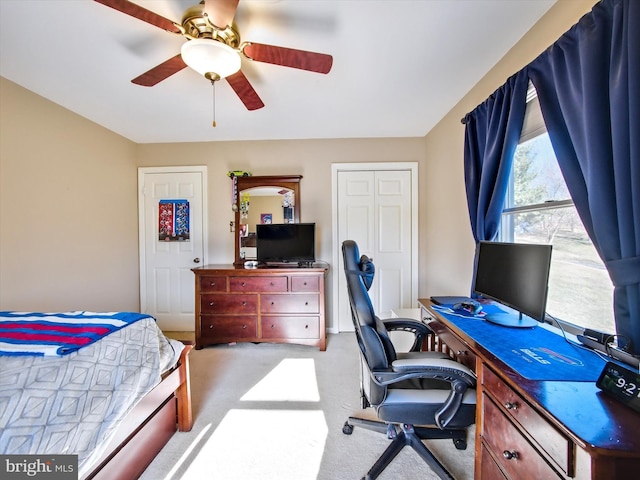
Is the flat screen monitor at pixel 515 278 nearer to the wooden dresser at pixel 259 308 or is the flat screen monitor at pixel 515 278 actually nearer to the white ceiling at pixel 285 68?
the white ceiling at pixel 285 68

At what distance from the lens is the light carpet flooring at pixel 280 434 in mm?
1361

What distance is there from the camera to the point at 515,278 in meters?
1.32

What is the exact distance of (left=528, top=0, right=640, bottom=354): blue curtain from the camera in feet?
2.91

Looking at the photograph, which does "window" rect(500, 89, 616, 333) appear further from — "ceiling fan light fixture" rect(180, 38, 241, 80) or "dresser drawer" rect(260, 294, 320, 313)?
"dresser drawer" rect(260, 294, 320, 313)

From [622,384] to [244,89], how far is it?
7.38 feet

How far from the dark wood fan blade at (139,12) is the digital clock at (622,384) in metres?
2.22

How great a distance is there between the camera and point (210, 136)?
3041 mm

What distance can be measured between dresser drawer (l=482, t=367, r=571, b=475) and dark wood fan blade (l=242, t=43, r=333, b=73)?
169 centimetres

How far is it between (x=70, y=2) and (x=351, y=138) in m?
2.51

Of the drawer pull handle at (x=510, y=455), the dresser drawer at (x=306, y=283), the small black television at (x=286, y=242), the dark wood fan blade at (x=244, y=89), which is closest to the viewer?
the drawer pull handle at (x=510, y=455)

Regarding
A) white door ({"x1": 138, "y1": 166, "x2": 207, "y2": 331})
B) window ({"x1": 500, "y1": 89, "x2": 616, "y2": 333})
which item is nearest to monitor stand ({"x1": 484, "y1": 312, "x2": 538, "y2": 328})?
window ({"x1": 500, "y1": 89, "x2": 616, "y2": 333})

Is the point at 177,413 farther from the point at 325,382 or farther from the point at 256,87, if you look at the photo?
the point at 256,87

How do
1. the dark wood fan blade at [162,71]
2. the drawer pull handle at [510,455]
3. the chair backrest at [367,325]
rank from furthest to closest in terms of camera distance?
the dark wood fan blade at [162,71] → the chair backrest at [367,325] → the drawer pull handle at [510,455]

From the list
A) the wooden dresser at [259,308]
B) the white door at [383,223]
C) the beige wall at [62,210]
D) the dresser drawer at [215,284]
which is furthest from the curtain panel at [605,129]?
the beige wall at [62,210]
